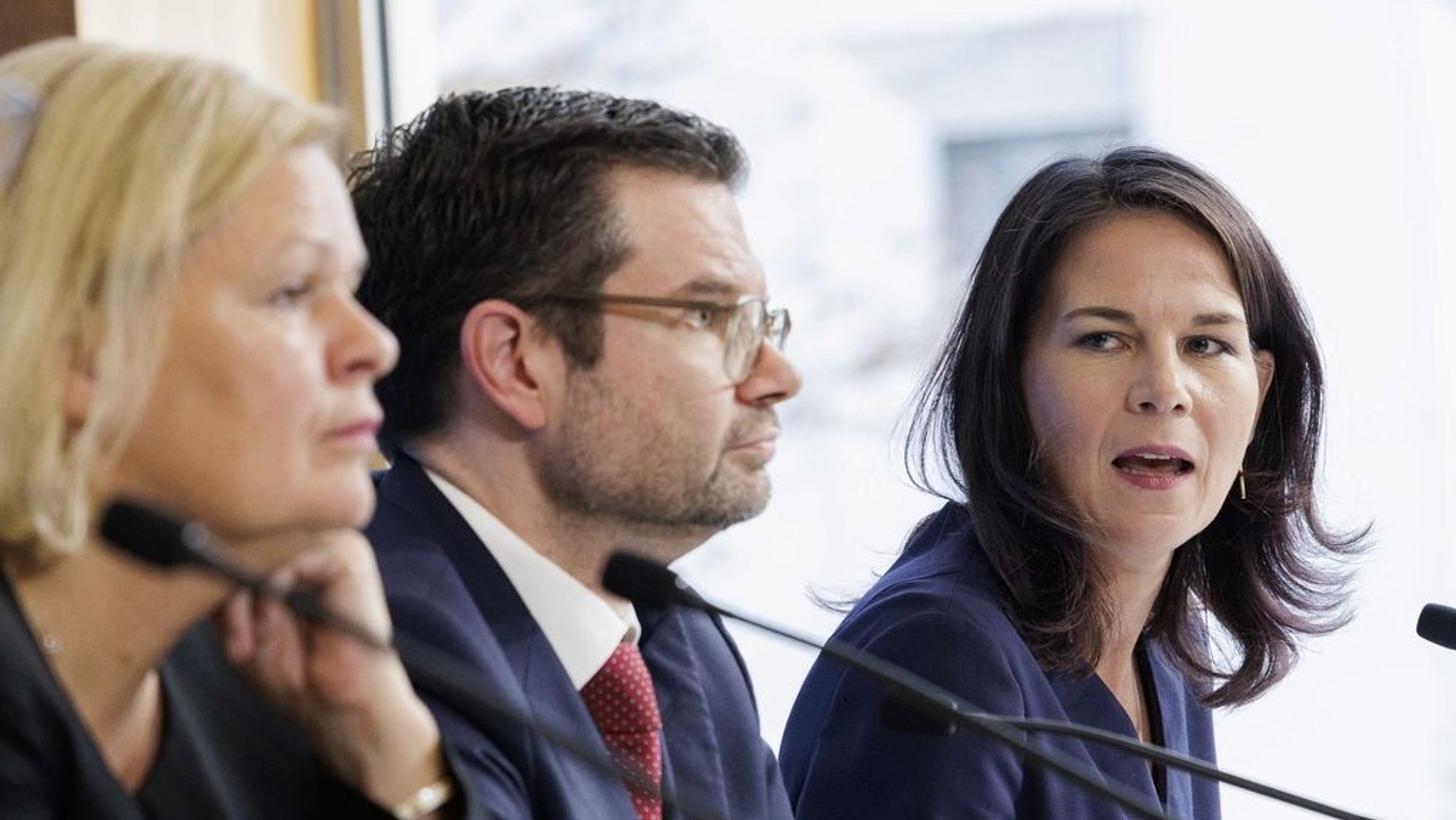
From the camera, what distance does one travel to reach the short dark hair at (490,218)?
1.68 meters

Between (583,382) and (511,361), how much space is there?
0.21ft

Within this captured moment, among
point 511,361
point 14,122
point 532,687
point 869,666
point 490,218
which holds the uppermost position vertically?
point 14,122

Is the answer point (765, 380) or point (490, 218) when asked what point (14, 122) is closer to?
point (490, 218)

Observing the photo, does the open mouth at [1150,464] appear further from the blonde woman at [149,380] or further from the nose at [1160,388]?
the blonde woman at [149,380]

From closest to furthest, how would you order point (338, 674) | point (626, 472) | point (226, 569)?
1. point (226, 569)
2. point (338, 674)
3. point (626, 472)

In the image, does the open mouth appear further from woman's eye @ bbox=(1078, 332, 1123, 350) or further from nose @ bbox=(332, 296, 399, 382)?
nose @ bbox=(332, 296, 399, 382)

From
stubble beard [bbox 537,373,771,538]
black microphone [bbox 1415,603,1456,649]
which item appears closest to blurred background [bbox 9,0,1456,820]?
stubble beard [bbox 537,373,771,538]

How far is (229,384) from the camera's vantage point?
115cm

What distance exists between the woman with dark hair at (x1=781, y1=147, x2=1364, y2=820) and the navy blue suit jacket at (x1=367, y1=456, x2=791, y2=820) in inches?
5.2

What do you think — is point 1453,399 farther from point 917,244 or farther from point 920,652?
point 920,652

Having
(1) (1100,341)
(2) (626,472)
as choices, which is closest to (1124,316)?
(1) (1100,341)

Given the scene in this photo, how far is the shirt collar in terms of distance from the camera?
63.1 inches

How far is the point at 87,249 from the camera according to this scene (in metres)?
1.12

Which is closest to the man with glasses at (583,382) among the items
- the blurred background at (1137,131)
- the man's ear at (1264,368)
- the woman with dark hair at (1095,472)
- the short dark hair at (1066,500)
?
the woman with dark hair at (1095,472)
